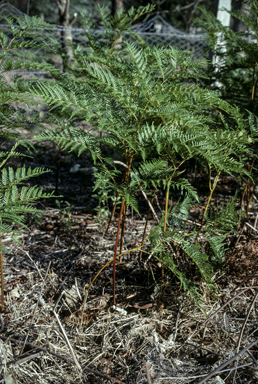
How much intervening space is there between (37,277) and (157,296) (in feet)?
2.59

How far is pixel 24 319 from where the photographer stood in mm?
1788

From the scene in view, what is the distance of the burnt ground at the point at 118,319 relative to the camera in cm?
150

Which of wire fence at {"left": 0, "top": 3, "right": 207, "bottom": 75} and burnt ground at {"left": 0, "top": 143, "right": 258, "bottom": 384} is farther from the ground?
wire fence at {"left": 0, "top": 3, "right": 207, "bottom": 75}

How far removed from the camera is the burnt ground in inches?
59.1

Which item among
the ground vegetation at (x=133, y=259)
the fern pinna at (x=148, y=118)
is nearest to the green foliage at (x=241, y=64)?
the ground vegetation at (x=133, y=259)

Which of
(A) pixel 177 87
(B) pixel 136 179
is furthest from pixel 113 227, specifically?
(A) pixel 177 87

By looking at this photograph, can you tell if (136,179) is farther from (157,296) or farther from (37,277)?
(37,277)

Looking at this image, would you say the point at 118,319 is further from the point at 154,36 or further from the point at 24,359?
the point at 154,36

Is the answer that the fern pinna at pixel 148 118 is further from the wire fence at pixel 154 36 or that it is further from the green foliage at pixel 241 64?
the green foliage at pixel 241 64

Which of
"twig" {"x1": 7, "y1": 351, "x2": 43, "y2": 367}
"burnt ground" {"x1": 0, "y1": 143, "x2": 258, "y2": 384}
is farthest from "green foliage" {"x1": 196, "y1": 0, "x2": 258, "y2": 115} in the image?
"twig" {"x1": 7, "y1": 351, "x2": 43, "y2": 367}

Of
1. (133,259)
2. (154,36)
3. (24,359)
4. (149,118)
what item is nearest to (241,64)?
(149,118)

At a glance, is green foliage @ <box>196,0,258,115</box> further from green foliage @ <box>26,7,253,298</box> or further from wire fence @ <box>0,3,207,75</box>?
green foliage @ <box>26,7,253,298</box>

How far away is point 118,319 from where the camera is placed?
5.89 ft

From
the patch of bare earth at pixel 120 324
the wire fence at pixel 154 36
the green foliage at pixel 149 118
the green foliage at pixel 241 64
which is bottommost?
the patch of bare earth at pixel 120 324
